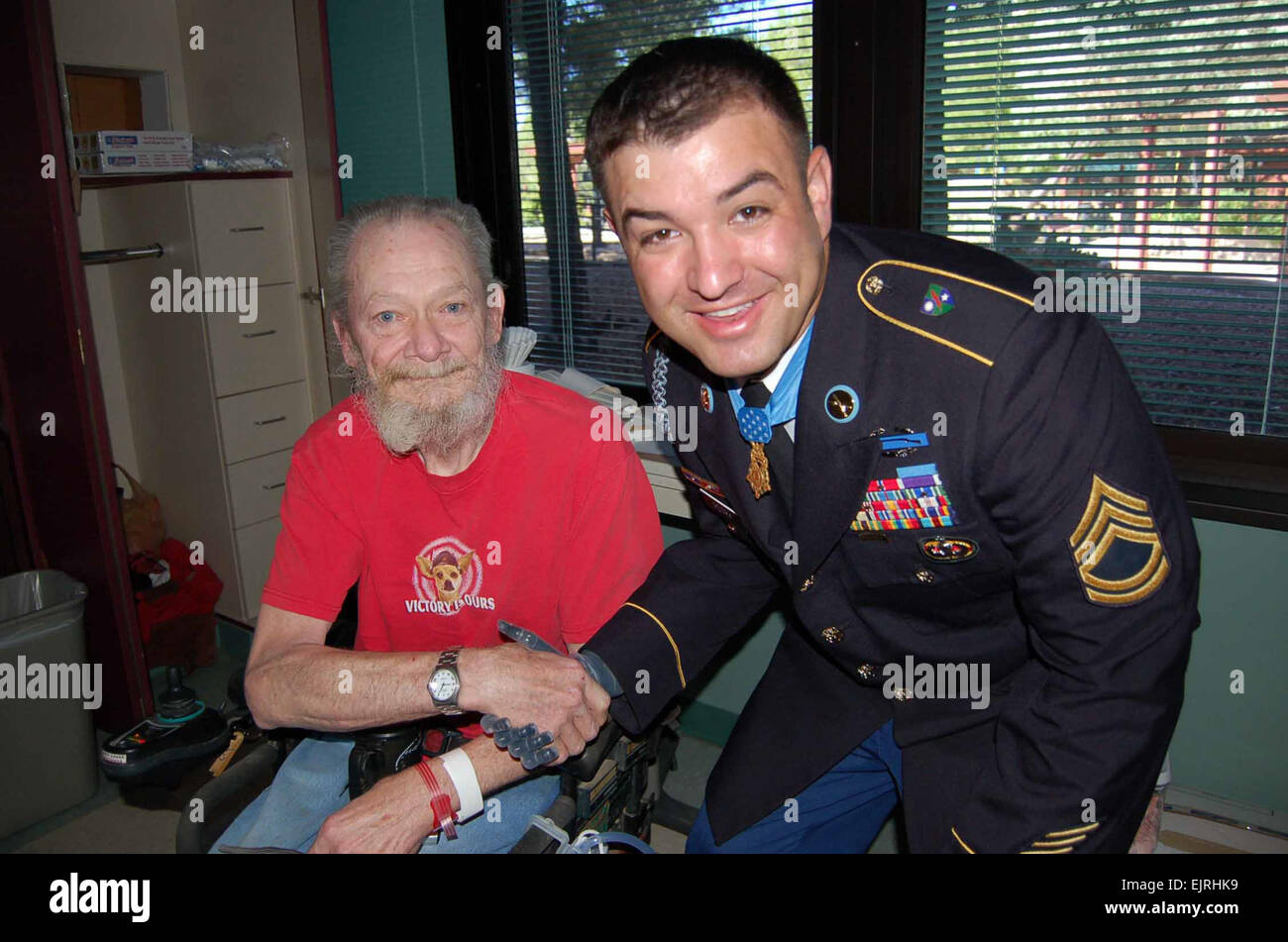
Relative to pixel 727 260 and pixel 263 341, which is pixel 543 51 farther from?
pixel 727 260

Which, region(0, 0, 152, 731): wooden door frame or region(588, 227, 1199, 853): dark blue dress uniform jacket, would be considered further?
region(0, 0, 152, 731): wooden door frame

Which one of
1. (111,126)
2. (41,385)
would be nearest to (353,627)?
(41,385)

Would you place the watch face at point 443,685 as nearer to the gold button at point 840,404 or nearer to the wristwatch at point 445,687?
the wristwatch at point 445,687

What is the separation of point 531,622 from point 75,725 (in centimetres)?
163

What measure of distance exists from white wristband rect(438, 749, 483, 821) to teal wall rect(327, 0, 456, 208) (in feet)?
7.34

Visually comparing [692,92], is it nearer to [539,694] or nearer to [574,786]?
[539,694]

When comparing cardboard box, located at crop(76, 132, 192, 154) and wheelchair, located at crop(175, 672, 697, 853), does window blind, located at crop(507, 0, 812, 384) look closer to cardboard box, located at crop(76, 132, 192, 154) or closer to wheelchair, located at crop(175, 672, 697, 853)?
cardboard box, located at crop(76, 132, 192, 154)

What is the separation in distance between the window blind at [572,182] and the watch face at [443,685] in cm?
173

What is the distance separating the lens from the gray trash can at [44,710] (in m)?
2.41

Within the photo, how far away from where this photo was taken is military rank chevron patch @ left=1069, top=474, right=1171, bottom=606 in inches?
41.2

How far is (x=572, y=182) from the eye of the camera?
309 centimetres

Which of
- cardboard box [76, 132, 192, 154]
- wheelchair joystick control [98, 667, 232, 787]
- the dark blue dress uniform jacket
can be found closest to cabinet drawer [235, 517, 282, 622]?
wheelchair joystick control [98, 667, 232, 787]

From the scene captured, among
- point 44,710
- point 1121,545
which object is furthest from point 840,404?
point 44,710

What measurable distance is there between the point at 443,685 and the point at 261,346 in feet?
7.77
